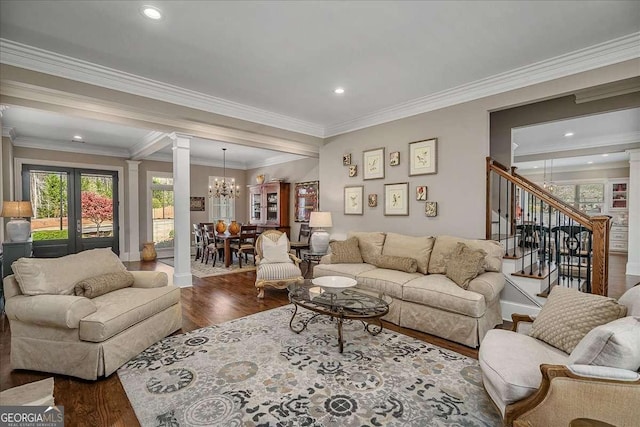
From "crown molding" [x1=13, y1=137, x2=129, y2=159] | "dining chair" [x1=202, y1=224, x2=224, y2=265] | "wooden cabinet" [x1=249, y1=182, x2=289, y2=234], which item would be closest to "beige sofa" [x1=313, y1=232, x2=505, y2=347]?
"dining chair" [x1=202, y1=224, x2=224, y2=265]

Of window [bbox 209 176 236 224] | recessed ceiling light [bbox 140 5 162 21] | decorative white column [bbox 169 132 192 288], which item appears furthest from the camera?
window [bbox 209 176 236 224]

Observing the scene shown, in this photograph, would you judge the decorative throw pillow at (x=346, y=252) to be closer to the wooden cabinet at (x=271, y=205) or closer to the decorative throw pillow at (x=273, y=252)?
the decorative throw pillow at (x=273, y=252)

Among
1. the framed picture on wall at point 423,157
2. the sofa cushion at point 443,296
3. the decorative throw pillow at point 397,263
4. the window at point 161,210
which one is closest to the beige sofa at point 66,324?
the sofa cushion at point 443,296

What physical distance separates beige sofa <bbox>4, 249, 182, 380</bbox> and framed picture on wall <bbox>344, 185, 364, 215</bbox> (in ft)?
11.9

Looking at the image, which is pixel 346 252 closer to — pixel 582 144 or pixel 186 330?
pixel 186 330

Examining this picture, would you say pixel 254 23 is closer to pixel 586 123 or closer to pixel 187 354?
pixel 187 354

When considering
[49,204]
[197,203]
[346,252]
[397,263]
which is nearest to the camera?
[397,263]

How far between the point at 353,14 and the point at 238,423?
314 cm

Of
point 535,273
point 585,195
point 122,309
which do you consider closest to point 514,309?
point 535,273

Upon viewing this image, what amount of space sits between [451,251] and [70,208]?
8.11 meters

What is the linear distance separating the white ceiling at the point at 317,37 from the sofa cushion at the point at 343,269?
97.2 inches

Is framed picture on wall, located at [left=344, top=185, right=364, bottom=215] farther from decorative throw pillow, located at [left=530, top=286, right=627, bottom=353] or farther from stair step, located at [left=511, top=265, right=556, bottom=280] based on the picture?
decorative throw pillow, located at [left=530, top=286, right=627, bottom=353]

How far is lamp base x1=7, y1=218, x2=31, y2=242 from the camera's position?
13.3ft

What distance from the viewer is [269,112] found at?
195 inches
